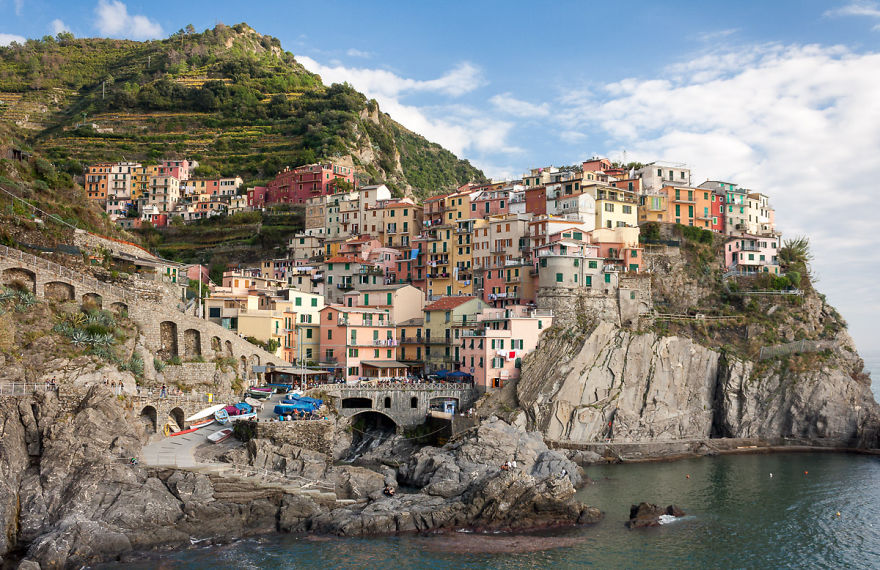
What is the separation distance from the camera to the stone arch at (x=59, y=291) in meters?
49.8

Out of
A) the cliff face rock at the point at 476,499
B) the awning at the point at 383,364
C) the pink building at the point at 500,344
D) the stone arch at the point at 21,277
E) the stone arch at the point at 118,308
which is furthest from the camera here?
the awning at the point at 383,364

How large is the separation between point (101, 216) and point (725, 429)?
5611 centimetres

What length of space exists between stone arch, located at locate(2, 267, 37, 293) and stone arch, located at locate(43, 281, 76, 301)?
0.75m

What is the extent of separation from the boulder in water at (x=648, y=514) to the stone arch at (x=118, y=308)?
34102mm

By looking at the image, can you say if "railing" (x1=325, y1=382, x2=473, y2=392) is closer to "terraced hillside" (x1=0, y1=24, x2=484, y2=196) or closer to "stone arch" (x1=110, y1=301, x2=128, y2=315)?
"stone arch" (x1=110, y1=301, x2=128, y2=315)

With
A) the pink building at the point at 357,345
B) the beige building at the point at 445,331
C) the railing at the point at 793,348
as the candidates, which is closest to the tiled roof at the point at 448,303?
the beige building at the point at 445,331

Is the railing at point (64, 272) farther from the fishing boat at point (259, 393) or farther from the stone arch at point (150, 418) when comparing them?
the fishing boat at point (259, 393)

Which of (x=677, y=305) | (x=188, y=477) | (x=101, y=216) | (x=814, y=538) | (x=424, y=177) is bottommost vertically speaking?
(x=814, y=538)

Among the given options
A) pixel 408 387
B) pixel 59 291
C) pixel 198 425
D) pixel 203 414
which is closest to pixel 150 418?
pixel 198 425

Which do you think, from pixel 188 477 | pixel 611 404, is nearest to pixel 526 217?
pixel 611 404

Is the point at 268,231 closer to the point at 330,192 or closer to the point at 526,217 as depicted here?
the point at 330,192

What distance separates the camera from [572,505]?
142 feet

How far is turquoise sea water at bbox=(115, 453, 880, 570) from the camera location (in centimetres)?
3678

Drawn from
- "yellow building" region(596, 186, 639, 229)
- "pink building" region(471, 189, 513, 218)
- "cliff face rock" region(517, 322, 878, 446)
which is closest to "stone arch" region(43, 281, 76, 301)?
"cliff face rock" region(517, 322, 878, 446)
